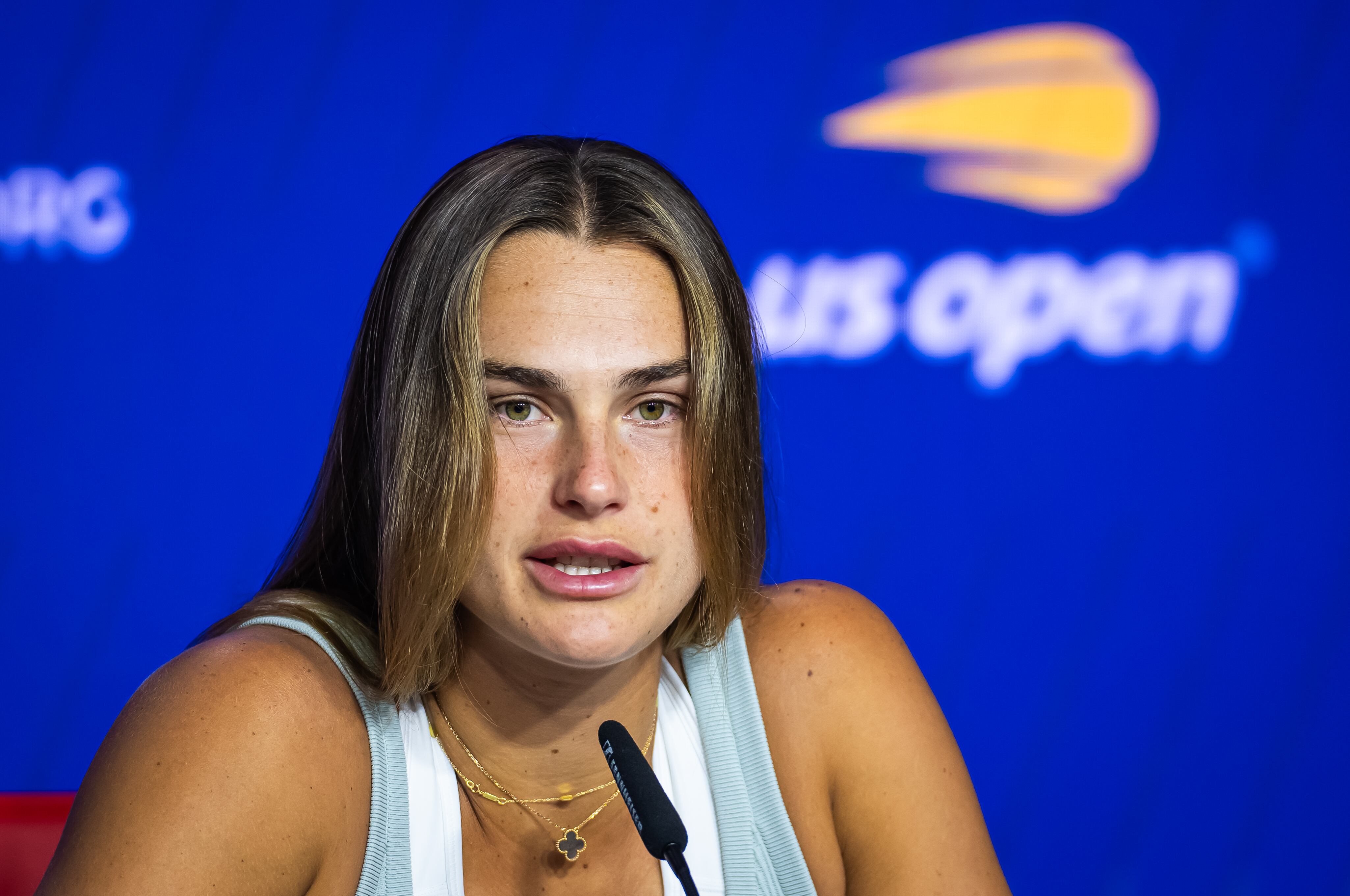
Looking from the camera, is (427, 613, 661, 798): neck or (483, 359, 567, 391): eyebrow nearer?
(483, 359, 567, 391): eyebrow

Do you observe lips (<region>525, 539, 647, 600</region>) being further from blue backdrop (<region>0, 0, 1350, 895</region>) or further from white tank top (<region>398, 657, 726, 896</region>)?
blue backdrop (<region>0, 0, 1350, 895</region>)

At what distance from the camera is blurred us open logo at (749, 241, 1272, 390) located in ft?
6.48

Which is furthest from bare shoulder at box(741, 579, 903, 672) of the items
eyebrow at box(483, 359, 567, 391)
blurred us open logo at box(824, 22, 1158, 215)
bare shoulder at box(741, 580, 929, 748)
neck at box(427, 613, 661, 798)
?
blurred us open logo at box(824, 22, 1158, 215)

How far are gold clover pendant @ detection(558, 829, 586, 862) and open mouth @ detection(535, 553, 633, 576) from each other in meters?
0.28

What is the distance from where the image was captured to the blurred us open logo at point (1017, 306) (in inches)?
77.8

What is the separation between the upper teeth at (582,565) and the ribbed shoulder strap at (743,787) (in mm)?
261

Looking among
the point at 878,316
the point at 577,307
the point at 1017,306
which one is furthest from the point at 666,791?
the point at 1017,306

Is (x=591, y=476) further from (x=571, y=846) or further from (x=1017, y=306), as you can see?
(x=1017, y=306)

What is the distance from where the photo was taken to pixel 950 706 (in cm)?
205

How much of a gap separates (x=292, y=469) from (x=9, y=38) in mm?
866

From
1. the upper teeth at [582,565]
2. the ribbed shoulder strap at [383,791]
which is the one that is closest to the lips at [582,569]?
the upper teeth at [582,565]

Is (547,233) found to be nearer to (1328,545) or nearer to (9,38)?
(9,38)

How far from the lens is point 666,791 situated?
3.33 ft

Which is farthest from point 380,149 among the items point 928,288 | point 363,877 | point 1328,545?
point 1328,545
